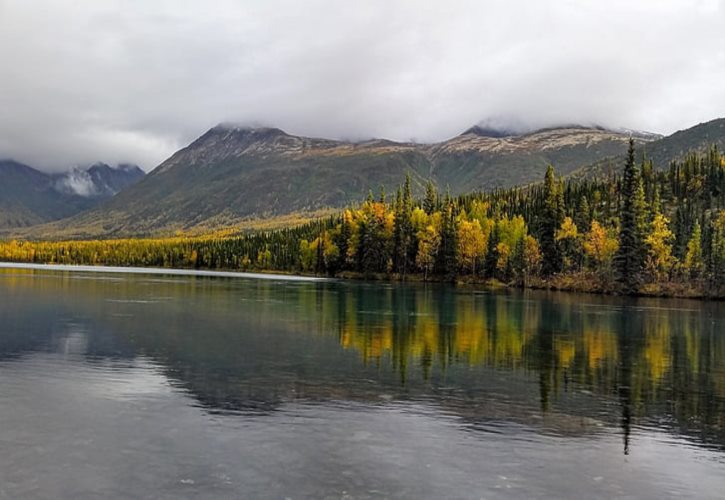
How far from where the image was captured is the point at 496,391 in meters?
31.7

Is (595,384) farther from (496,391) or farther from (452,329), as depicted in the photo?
(452,329)

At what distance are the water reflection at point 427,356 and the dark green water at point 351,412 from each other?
0.65ft

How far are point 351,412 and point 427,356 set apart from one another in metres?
15.9

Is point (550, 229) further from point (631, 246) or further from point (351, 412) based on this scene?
point (351, 412)

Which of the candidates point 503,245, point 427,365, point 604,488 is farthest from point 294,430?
point 503,245

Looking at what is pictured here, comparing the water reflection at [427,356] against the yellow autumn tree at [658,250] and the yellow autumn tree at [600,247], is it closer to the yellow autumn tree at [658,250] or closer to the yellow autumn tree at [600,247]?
the yellow autumn tree at [658,250]

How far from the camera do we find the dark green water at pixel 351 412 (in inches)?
730

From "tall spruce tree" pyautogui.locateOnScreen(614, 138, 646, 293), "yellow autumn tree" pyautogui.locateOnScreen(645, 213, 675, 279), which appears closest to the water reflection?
"tall spruce tree" pyautogui.locateOnScreen(614, 138, 646, 293)

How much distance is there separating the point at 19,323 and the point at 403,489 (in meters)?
47.5

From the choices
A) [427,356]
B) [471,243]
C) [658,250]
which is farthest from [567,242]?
[427,356]

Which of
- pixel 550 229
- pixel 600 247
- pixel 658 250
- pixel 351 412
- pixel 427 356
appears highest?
pixel 550 229

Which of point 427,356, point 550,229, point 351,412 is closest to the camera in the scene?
point 351,412

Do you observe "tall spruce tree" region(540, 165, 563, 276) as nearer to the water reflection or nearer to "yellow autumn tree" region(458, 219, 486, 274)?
"yellow autumn tree" region(458, 219, 486, 274)

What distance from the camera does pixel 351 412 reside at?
26.6 meters
